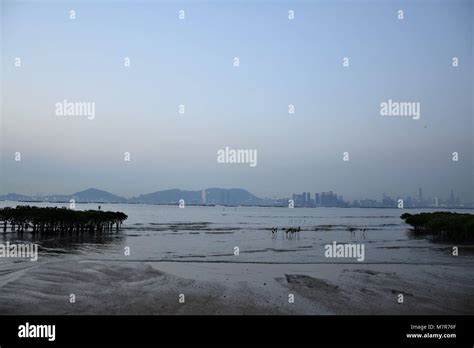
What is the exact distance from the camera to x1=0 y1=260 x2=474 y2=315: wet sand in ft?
33.6

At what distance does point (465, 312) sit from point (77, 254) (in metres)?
18.7

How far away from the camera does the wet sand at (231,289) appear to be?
10242mm

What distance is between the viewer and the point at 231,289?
41.4 feet
